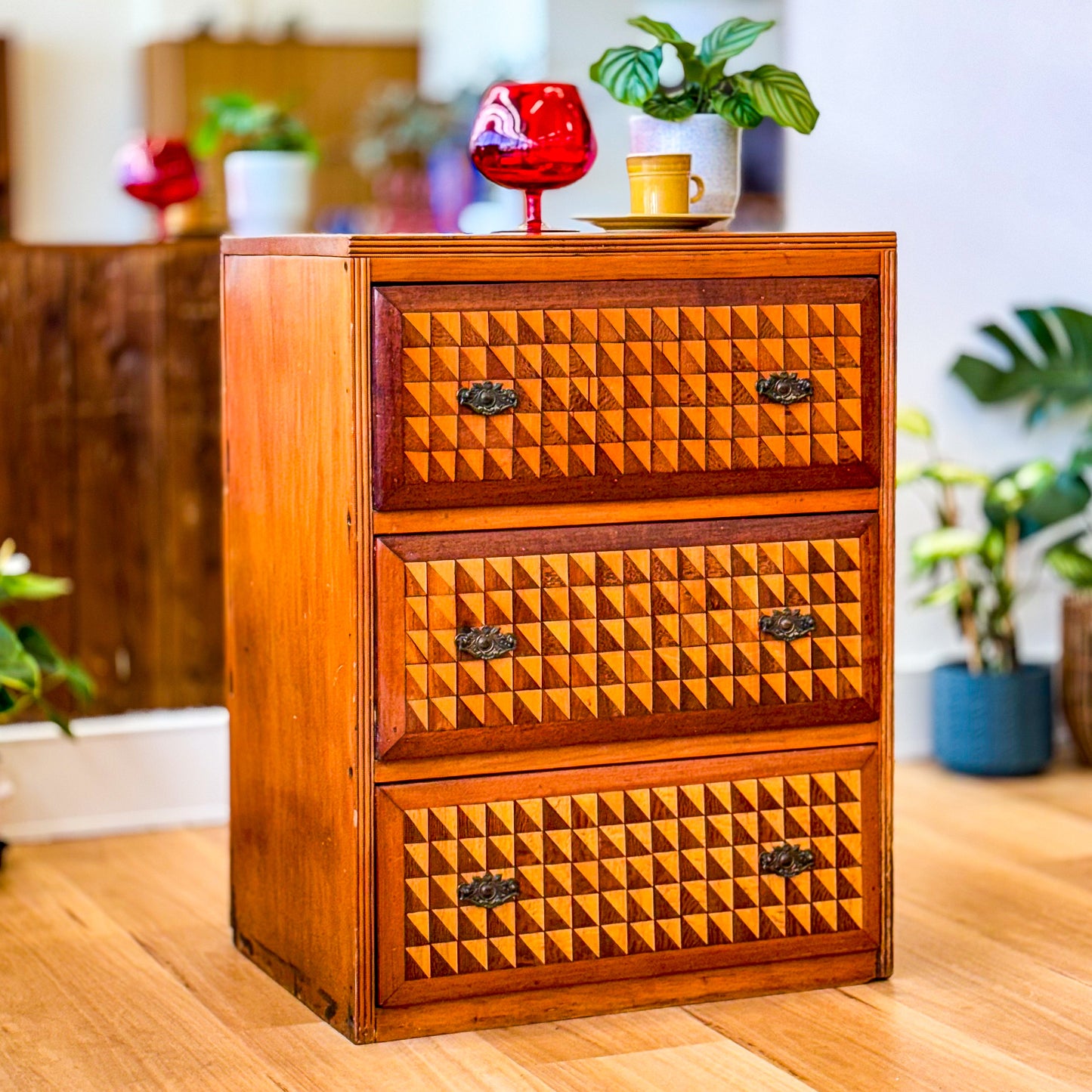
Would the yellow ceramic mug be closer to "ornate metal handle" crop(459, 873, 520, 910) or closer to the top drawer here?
the top drawer

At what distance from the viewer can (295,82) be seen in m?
6.62

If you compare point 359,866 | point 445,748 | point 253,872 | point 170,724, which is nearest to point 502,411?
point 445,748

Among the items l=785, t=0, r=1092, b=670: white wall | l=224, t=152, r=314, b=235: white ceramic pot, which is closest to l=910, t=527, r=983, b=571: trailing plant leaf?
l=785, t=0, r=1092, b=670: white wall

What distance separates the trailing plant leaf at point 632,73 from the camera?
2174 millimetres

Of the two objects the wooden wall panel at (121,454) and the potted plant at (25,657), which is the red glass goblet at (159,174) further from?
the potted plant at (25,657)

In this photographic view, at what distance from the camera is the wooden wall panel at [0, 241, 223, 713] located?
2887 mm

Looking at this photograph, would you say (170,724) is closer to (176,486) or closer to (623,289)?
(176,486)

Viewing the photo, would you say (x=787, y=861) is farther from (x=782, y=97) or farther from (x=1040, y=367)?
(x=1040, y=367)

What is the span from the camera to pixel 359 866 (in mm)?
1947

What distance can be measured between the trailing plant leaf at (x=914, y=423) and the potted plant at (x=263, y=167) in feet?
3.40

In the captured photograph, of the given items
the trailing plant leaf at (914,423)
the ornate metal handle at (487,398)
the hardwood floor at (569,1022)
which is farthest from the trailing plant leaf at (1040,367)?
the ornate metal handle at (487,398)

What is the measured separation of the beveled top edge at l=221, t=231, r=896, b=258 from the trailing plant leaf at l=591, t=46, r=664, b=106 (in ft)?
0.81

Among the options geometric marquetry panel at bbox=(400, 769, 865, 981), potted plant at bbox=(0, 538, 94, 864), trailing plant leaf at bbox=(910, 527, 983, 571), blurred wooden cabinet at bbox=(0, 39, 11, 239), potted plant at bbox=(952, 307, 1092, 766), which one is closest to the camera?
geometric marquetry panel at bbox=(400, 769, 865, 981)

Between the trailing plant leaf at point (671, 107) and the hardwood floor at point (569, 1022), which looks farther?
the trailing plant leaf at point (671, 107)
